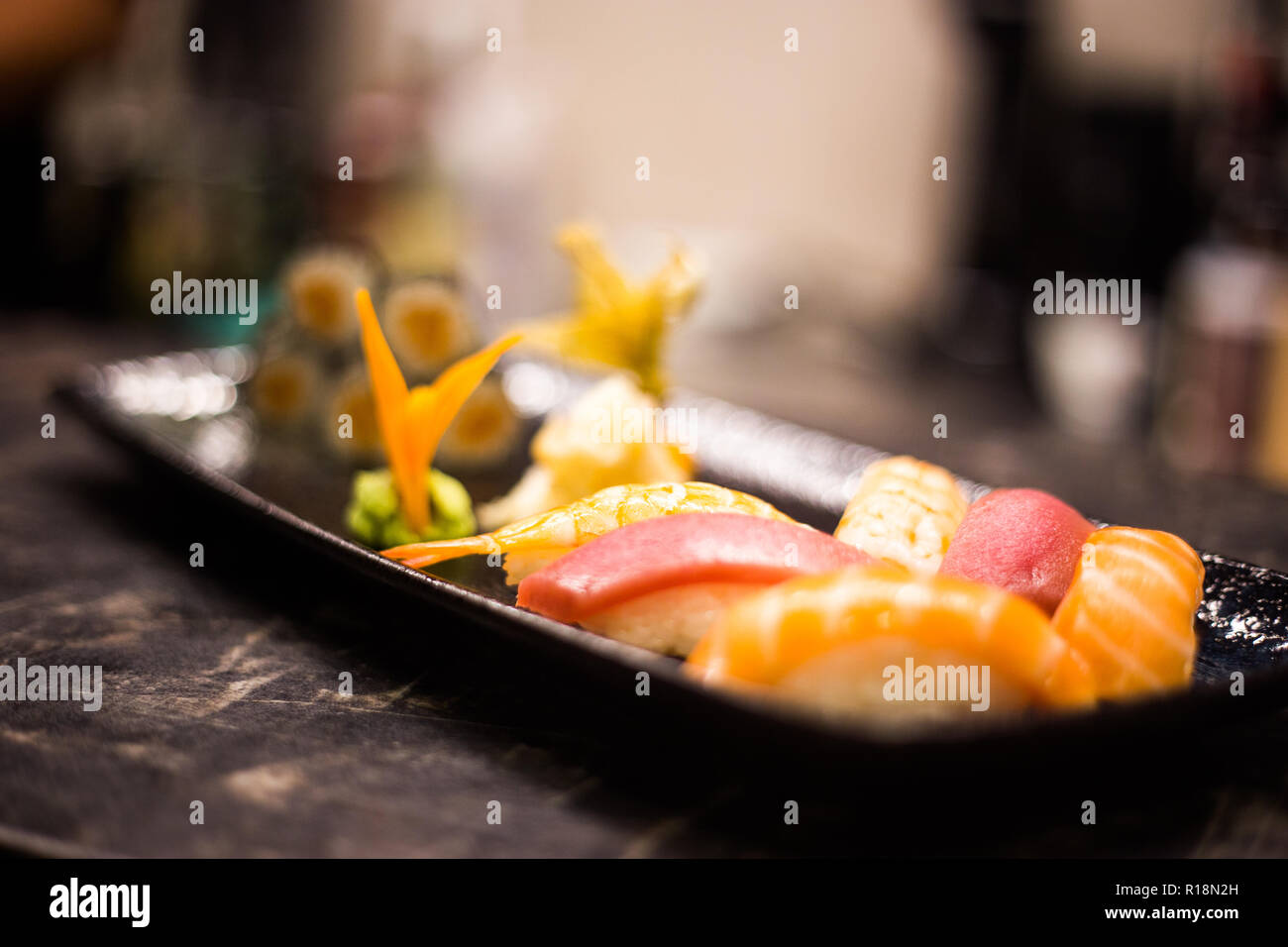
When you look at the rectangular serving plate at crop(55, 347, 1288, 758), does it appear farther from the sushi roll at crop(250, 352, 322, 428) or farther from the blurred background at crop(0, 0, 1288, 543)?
the blurred background at crop(0, 0, 1288, 543)

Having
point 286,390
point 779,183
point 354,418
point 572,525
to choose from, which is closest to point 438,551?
point 572,525

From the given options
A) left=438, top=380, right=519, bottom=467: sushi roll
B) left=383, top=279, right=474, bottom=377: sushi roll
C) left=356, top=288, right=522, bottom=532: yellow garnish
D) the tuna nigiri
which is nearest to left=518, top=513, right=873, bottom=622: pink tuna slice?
the tuna nigiri

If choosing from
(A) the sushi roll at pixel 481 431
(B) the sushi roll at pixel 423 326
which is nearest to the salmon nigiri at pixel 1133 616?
(A) the sushi roll at pixel 481 431

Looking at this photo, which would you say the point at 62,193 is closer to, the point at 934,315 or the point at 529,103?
the point at 529,103

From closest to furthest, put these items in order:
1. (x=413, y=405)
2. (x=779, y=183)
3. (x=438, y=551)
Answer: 1. (x=438, y=551)
2. (x=413, y=405)
3. (x=779, y=183)

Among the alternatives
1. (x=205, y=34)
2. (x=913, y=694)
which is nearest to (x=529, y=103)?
(x=205, y=34)

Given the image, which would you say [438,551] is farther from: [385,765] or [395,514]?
[385,765]
